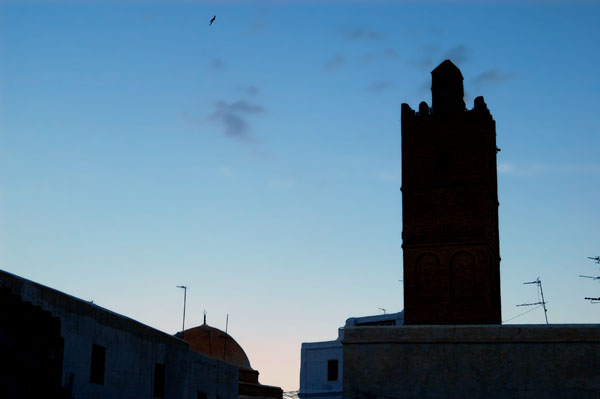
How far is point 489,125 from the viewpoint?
3566 cm

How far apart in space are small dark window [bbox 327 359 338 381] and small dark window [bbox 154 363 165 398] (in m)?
17.0

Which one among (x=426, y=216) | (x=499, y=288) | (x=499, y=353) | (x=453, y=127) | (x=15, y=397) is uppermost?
(x=453, y=127)

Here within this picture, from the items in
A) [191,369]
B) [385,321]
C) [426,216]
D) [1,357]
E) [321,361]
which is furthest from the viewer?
[385,321]

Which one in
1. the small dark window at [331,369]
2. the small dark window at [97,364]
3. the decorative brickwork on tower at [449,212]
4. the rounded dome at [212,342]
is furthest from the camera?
the small dark window at [331,369]

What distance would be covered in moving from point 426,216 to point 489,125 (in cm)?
478

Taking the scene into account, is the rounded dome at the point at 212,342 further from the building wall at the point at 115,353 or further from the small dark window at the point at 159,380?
the small dark window at the point at 159,380

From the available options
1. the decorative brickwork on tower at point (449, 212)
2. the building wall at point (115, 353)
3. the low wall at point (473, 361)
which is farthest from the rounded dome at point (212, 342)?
the low wall at point (473, 361)

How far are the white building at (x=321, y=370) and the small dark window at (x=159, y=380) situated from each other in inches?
642

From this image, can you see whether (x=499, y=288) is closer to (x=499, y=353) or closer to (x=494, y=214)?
(x=494, y=214)

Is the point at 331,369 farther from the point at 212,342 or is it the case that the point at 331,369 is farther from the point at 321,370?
the point at 212,342

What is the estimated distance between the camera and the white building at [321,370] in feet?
135

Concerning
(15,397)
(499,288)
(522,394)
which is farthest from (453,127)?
(15,397)

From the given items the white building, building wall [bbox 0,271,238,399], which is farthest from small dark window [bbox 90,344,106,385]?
the white building

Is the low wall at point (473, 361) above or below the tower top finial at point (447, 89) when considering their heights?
below
